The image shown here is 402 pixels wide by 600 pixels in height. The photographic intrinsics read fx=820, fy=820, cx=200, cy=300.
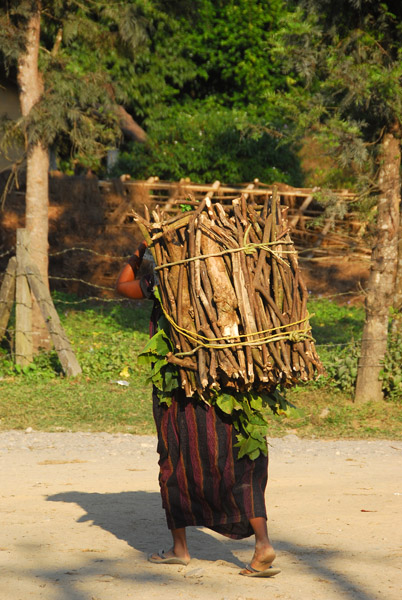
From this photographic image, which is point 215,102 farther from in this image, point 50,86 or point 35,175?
point 35,175

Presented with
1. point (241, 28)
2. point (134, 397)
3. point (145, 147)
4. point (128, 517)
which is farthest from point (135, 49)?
point (241, 28)

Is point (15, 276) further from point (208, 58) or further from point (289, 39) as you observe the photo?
point (208, 58)

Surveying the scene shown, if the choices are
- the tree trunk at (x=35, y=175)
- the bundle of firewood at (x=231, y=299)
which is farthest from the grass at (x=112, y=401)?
the bundle of firewood at (x=231, y=299)

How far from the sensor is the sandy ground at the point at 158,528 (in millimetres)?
3824

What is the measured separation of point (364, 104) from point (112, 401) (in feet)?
14.5

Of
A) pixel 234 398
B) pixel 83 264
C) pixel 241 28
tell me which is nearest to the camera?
pixel 234 398

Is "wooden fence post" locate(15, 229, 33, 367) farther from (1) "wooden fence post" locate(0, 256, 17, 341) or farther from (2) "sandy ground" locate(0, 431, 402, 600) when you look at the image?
(2) "sandy ground" locate(0, 431, 402, 600)

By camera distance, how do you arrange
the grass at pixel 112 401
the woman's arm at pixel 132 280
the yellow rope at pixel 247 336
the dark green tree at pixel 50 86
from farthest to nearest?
the dark green tree at pixel 50 86 < the grass at pixel 112 401 < the woman's arm at pixel 132 280 < the yellow rope at pixel 247 336

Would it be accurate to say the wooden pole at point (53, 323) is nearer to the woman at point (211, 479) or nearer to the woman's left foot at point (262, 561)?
the woman at point (211, 479)

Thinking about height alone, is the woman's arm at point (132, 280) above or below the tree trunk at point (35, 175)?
below

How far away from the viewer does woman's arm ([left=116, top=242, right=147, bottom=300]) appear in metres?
4.31

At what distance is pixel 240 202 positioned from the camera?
3.99m

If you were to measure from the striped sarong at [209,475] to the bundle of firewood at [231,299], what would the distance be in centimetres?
28

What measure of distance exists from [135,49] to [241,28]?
13.9m
